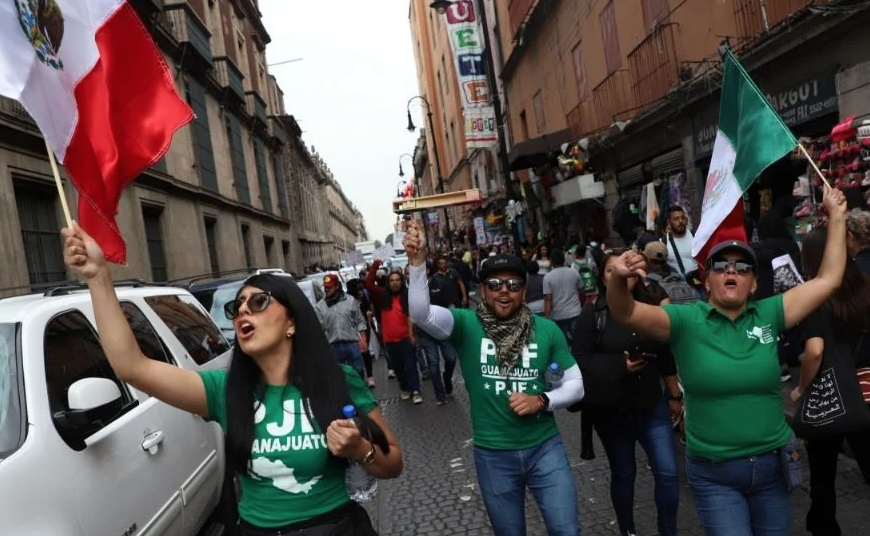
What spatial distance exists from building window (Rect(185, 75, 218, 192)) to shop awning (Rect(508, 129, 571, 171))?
9409mm

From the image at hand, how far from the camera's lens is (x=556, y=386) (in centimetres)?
340

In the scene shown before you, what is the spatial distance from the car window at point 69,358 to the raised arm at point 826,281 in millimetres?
3043

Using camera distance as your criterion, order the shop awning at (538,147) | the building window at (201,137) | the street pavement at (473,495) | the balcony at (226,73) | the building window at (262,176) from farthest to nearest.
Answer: the building window at (262,176) → the balcony at (226,73) → the building window at (201,137) → the shop awning at (538,147) → the street pavement at (473,495)

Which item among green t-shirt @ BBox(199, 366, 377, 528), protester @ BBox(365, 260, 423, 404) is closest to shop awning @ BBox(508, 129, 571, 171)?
protester @ BBox(365, 260, 423, 404)

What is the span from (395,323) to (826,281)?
667cm

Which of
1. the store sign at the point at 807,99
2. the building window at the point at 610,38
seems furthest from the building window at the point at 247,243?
the store sign at the point at 807,99

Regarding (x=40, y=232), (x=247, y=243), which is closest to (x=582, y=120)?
(x=40, y=232)

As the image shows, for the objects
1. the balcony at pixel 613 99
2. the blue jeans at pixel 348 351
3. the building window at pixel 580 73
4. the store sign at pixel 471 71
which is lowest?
the blue jeans at pixel 348 351

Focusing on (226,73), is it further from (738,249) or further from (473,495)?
(738,249)

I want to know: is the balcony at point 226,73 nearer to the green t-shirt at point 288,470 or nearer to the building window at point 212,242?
the building window at point 212,242

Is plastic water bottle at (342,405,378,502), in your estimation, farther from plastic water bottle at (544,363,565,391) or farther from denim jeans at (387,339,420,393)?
denim jeans at (387,339,420,393)

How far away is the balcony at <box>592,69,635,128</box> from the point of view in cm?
1387

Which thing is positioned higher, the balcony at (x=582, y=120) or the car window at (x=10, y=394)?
the balcony at (x=582, y=120)

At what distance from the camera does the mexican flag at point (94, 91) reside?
2.81 metres
